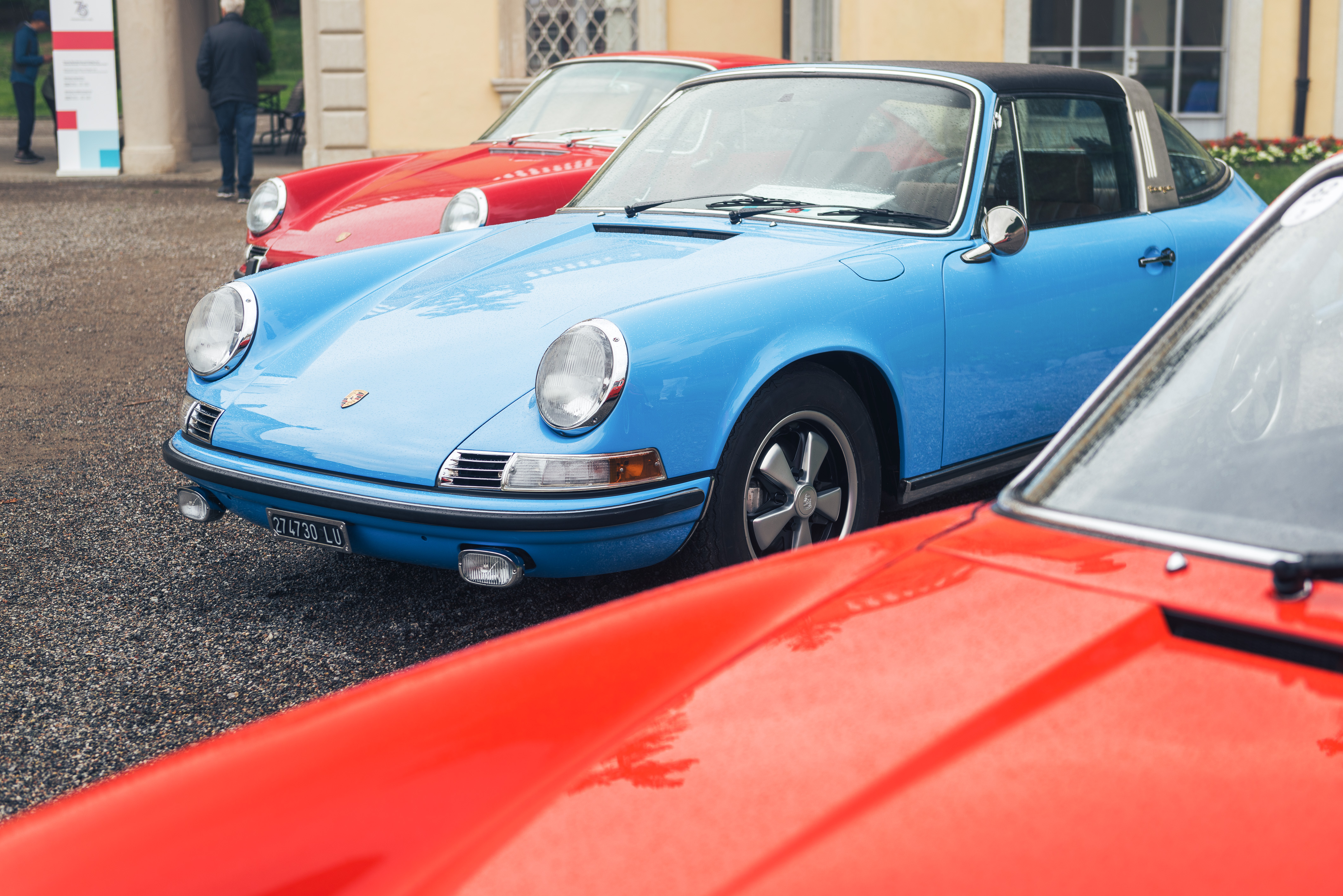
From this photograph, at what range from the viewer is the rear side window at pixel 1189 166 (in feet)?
15.5

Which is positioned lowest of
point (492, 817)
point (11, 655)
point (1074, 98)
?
point (11, 655)

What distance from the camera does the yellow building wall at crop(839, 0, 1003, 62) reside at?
1371 centimetres

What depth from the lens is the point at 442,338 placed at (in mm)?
3457

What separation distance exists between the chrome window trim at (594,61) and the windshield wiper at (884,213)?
3375mm

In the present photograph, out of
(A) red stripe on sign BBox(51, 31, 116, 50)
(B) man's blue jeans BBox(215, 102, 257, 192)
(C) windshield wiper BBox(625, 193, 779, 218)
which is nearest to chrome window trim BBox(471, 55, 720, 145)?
(C) windshield wiper BBox(625, 193, 779, 218)

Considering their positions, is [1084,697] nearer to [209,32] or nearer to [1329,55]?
[209,32]

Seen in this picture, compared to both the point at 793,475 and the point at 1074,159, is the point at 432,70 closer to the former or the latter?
the point at 1074,159

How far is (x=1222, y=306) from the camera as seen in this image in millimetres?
1714

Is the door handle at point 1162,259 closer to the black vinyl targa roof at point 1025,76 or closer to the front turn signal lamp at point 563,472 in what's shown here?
the black vinyl targa roof at point 1025,76

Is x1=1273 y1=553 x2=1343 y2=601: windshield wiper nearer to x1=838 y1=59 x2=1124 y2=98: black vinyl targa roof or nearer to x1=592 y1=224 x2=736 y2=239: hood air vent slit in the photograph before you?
x1=592 y1=224 x2=736 y2=239: hood air vent slit

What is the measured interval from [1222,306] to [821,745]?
0.88m

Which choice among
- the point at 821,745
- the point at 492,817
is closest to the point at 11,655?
the point at 492,817

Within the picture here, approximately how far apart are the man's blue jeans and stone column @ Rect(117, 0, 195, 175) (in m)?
2.33

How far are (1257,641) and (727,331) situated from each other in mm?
2044
